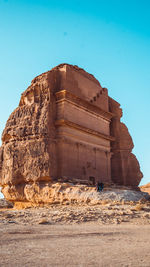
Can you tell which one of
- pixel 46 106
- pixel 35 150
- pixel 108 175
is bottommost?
pixel 108 175

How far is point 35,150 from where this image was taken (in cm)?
1392

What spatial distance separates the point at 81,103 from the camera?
54.7 feet

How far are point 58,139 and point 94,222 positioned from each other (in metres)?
8.07

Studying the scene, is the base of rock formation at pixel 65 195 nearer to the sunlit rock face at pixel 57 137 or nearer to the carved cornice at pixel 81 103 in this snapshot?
the sunlit rock face at pixel 57 137

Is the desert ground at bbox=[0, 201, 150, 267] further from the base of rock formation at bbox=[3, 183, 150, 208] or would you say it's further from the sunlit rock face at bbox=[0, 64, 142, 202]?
the sunlit rock face at bbox=[0, 64, 142, 202]

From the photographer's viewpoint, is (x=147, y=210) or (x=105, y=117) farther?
(x=105, y=117)

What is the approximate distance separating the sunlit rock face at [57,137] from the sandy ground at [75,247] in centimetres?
802

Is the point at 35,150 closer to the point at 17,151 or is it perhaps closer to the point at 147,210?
the point at 17,151

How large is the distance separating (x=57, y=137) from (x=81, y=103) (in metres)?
3.33

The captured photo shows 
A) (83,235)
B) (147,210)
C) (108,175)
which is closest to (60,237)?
(83,235)

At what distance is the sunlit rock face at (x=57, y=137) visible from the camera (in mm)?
13930

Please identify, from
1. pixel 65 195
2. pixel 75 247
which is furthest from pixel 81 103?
pixel 75 247

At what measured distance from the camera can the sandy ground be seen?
3.33m

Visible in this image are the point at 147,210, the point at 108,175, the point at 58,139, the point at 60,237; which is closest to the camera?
the point at 60,237
